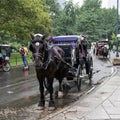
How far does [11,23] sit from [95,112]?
26077 mm

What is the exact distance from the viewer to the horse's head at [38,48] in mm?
11005

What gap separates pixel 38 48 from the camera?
11.1 m

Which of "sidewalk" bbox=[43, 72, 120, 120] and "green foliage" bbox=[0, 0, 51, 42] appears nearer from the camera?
"sidewalk" bbox=[43, 72, 120, 120]

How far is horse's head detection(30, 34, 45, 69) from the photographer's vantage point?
11005 millimetres

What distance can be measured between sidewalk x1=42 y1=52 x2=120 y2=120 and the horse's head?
1477 millimetres

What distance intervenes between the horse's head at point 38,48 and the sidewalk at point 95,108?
148cm

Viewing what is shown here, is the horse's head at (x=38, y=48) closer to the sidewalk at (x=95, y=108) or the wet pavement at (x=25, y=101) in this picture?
the wet pavement at (x=25, y=101)

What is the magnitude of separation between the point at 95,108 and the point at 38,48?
233cm

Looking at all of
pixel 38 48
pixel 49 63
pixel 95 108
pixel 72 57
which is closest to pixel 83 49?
pixel 72 57

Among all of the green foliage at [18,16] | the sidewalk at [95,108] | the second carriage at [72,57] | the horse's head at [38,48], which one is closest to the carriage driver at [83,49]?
the second carriage at [72,57]

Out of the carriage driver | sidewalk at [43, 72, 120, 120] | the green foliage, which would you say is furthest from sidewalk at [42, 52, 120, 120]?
the green foliage

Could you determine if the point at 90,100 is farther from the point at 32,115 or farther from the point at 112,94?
the point at 32,115

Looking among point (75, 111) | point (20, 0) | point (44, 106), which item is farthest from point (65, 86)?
point (20, 0)

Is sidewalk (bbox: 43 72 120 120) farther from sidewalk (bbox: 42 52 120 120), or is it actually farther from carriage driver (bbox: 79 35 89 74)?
carriage driver (bbox: 79 35 89 74)
